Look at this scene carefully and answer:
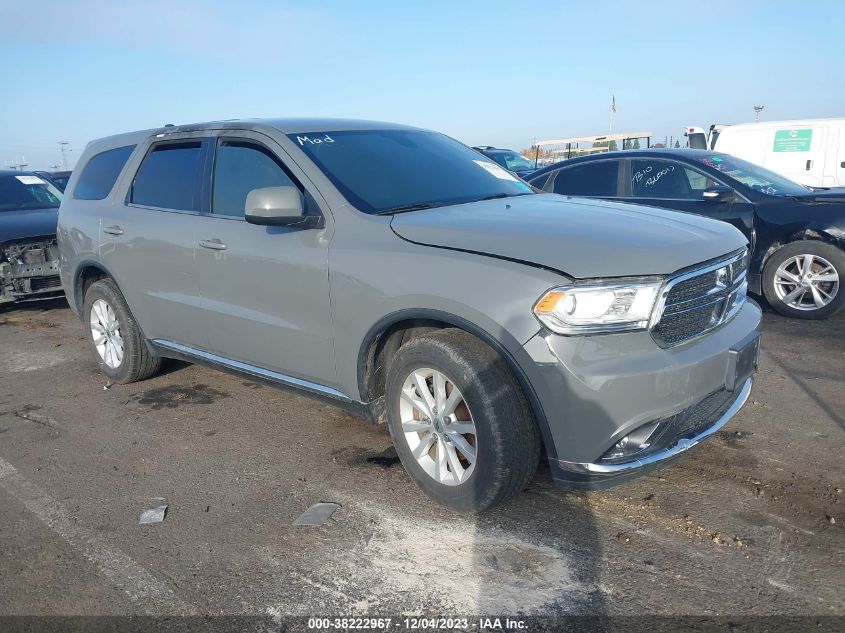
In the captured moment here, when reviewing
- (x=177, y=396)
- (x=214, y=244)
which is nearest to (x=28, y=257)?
(x=177, y=396)

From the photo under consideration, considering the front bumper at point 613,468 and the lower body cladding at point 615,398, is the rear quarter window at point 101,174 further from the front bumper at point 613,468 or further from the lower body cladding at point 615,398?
the front bumper at point 613,468

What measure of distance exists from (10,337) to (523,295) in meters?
6.50

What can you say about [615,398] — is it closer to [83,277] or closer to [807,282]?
[83,277]

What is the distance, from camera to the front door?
3.58m

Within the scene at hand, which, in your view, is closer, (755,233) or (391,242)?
(391,242)

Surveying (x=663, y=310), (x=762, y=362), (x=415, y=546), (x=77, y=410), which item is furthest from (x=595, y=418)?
(x=77, y=410)

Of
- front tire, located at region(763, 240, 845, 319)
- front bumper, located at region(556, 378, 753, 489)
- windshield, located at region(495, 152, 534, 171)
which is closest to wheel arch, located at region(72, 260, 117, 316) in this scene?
front bumper, located at region(556, 378, 753, 489)

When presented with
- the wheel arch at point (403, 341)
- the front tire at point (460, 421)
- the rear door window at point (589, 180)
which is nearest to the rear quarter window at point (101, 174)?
the wheel arch at point (403, 341)

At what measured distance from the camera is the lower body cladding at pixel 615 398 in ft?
8.84

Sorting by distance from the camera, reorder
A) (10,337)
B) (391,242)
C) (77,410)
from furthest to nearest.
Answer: (10,337) < (77,410) < (391,242)

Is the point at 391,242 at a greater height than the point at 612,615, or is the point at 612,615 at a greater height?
the point at 391,242

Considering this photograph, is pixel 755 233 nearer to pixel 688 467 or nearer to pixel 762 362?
pixel 762 362

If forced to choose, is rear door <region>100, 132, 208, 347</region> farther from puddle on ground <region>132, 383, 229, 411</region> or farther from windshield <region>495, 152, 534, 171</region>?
windshield <region>495, 152, 534, 171</region>

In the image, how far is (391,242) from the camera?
10.7ft
